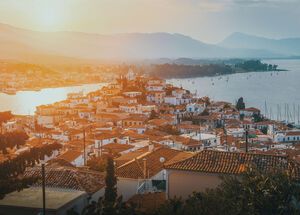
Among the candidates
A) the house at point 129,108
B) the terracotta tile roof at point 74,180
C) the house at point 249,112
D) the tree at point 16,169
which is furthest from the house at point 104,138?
the house at point 249,112

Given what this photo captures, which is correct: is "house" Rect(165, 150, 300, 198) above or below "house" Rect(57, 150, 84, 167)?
above

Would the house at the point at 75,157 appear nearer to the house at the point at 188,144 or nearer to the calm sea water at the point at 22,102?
the house at the point at 188,144

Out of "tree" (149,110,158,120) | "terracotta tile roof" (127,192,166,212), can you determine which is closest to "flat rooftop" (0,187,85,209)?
"terracotta tile roof" (127,192,166,212)

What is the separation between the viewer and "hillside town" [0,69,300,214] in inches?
341

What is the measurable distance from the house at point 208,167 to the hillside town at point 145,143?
2 centimetres

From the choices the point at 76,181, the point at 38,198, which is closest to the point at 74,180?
the point at 76,181

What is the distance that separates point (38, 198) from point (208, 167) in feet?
9.56

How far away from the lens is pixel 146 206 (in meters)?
8.78

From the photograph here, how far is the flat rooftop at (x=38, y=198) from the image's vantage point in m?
8.14

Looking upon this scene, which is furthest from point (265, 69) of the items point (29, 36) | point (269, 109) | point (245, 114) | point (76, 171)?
point (76, 171)

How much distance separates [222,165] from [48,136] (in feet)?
71.2

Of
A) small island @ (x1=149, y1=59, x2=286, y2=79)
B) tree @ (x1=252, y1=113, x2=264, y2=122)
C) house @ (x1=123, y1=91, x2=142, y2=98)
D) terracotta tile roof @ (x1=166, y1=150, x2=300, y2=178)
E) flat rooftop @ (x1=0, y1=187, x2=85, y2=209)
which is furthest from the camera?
small island @ (x1=149, y1=59, x2=286, y2=79)

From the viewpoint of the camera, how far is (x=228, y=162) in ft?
28.3

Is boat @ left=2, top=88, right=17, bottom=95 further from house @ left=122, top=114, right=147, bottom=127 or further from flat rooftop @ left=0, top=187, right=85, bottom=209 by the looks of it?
flat rooftop @ left=0, top=187, right=85, bottom=209
